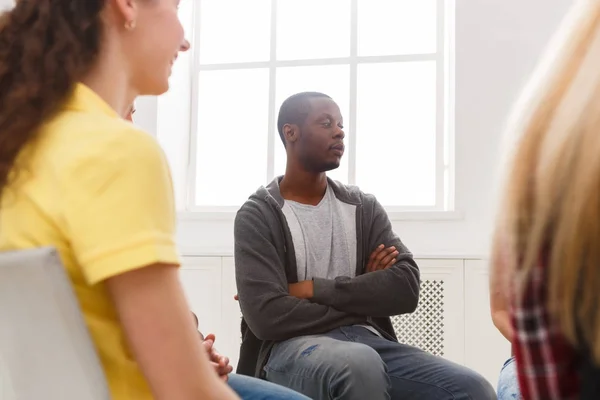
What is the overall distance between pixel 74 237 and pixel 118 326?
12 cm

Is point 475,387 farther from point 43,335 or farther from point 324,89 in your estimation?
point 324,89

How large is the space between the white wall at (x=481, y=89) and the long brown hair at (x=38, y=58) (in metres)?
2.39

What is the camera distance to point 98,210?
2.16 feet

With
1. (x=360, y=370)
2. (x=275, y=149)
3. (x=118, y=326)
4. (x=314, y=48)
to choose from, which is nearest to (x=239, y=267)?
(x=360, y=370)

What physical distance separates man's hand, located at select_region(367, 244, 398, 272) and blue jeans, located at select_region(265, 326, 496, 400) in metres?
0.23

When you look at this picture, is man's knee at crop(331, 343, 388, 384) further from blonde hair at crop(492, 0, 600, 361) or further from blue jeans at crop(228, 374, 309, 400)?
blonde hair at crop(492, 0, 600, 361)

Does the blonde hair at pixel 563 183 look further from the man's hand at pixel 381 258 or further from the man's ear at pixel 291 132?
the man's ear at pixel 291 132

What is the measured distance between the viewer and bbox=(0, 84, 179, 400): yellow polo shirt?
659 millimetres

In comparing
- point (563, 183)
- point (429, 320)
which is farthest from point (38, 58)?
point (429, 320)

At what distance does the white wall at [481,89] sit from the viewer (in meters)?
3.01

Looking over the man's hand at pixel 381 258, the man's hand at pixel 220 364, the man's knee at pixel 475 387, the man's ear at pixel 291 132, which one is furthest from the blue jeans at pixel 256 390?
the man's ear at pixel 291 132

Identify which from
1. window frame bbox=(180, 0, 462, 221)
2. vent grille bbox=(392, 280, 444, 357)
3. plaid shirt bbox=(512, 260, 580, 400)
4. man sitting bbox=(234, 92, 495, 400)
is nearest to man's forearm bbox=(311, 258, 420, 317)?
man sitting bbox=(234, 92, 495, 400)

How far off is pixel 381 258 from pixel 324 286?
23 cm

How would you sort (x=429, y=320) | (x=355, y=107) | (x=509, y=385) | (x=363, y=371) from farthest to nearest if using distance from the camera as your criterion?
(x=355, y=107), (x=429, y=320), (x=363, y=371), (x=509, y=385)
